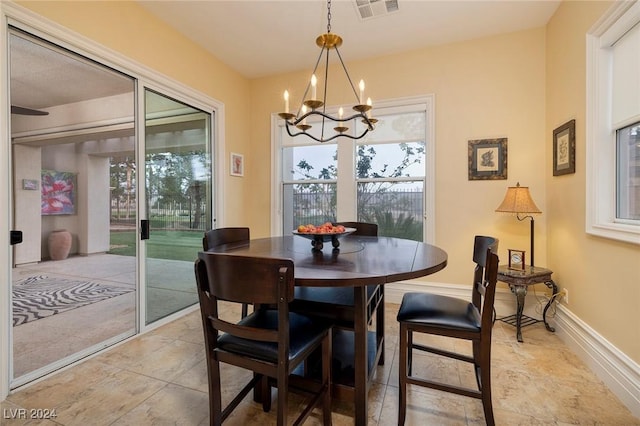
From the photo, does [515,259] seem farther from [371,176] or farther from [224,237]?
[224,237]

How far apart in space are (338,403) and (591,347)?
6.07ft

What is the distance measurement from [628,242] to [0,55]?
3870 millimetres

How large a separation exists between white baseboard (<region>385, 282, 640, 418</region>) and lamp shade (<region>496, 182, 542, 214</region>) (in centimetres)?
89

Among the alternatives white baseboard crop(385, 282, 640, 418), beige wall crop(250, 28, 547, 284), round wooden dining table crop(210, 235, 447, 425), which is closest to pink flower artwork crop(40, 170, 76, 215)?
round wooden dining table crop(210, 235, 447, 425)

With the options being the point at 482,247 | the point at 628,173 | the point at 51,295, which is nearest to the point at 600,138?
the point at 628,173

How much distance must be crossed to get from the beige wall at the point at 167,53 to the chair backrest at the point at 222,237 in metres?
1.35

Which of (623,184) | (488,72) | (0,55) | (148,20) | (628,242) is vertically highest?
(148,20)

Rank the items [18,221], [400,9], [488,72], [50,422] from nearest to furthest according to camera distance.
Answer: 1. [50,422]
2. [18,221]
3. [400,9]
4. [488,72]

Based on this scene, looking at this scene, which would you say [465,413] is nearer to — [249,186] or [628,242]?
[628,242]

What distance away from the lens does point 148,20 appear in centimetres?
268

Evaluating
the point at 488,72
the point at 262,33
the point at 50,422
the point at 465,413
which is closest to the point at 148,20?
the point at 262,33

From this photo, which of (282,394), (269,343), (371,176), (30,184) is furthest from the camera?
(371,176)

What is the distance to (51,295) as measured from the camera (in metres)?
2.74

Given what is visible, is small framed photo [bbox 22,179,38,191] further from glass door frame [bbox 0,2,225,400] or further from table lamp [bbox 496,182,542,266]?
table lamp [bbox 496,182,542,266]
